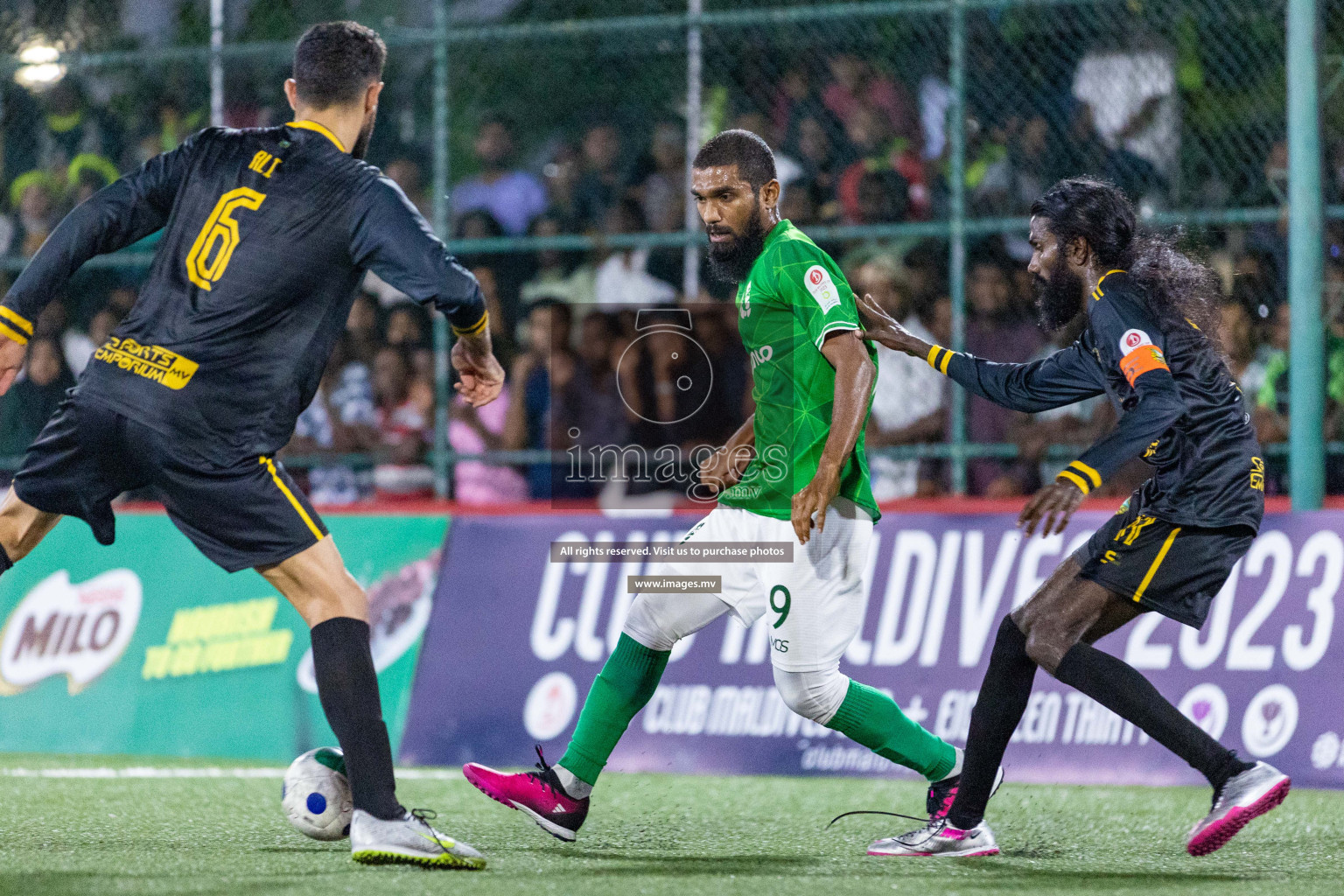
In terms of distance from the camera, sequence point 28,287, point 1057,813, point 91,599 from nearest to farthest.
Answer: point 28,287, point 1057,813, point 91,599

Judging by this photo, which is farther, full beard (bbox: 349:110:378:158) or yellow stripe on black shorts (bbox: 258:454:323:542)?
full beard (bbox: 349:110:378:158)

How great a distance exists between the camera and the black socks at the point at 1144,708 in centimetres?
500

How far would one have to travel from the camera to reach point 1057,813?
626 cm

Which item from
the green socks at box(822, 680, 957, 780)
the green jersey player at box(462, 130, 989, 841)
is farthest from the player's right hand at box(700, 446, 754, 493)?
the green socks at box(822, 680, 957, 780)

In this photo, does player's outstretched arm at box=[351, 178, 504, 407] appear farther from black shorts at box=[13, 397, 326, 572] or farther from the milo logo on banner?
the milo logo on banner

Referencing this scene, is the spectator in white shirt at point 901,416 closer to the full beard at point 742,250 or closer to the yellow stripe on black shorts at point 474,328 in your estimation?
the full beard at point 742,250

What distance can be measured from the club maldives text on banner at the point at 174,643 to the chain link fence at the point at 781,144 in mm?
1177

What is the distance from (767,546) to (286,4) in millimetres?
6401

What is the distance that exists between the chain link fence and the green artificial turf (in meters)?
2.34

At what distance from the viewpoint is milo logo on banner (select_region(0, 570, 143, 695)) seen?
827cm

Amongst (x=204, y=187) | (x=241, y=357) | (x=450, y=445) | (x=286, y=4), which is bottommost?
(x=450, y=445)

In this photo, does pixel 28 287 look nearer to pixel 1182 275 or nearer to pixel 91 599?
pixel 1182 275

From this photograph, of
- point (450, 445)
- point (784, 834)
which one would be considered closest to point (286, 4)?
point (450, 445)

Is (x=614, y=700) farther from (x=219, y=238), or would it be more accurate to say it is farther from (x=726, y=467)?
(x=219, y=238)
